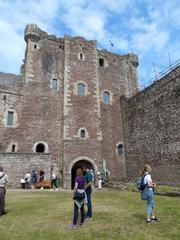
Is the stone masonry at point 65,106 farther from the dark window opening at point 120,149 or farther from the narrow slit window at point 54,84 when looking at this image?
the dark window opening at point 120,149

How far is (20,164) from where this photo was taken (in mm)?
16484

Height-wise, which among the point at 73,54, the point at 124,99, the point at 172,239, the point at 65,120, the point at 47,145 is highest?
the point at 73,54

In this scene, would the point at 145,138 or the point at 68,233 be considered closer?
the point at 68,233

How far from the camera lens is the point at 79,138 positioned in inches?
797

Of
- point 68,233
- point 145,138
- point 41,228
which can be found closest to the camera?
point 68,233

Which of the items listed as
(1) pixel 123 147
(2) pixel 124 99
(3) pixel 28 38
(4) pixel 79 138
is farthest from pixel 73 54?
(1) pixel 123 147

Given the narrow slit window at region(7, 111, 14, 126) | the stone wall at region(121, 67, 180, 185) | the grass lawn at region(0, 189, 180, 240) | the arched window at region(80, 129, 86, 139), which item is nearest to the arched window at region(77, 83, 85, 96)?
the arched window at region(80, 129, 86, 139)

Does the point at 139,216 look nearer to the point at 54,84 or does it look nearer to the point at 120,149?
the point at 120,149

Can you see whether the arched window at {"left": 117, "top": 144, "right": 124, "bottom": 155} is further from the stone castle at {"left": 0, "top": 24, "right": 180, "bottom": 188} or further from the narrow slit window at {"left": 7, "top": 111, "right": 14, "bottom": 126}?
the narrow slit window at {"left": 7, "top": 111, "right": 14, "bottom": 126}

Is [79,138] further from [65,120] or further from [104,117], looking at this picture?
[104,117]

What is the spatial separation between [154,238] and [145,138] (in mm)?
14937

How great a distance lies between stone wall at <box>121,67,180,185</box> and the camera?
16252 mm

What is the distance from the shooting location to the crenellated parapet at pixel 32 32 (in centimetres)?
2206

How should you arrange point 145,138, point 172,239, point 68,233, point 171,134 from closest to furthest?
point 172,239 → point 68,233 → point 171,134 → point 145,138
